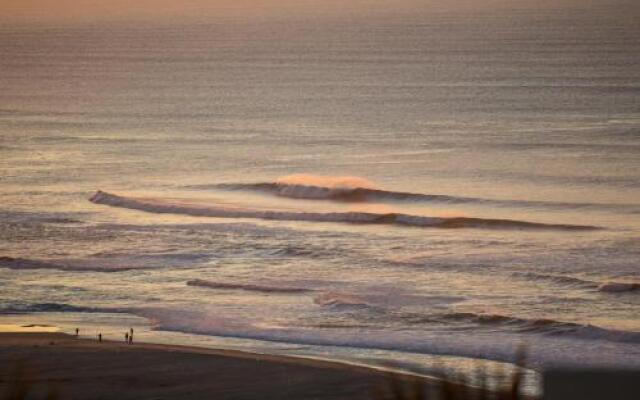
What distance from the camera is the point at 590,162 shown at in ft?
133

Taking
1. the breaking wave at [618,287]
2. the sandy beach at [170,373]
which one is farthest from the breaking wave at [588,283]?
the sandy beach at [170,373]

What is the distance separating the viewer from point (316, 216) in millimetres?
31125

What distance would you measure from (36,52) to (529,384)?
105m

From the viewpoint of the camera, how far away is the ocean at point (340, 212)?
17.7 meters

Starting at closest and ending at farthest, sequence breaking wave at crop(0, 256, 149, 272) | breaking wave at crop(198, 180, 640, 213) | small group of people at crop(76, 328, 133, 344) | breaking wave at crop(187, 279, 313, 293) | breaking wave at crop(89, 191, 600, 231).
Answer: small group of people at crop(76, 328, 133, 344) < breaking wave at crop(187, 279, 313, 293) < breaking wave at crop(0, 256, 149, 272) < breaking wave at crop(89, 191, 600, 231) < breaking wave at crop(198, 180, 640, 213)

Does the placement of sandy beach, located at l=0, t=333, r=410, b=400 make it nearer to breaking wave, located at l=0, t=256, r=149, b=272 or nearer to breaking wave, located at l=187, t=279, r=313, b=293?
breaking wave, located at l=187, t=279, r=313, b=293

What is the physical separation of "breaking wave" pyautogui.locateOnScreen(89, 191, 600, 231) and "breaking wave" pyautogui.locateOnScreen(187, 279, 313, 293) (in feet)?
29.2

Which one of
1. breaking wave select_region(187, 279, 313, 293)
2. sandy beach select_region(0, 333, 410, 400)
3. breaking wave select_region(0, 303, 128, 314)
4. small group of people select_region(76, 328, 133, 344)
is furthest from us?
breaking wave select_region(187, 279, 313, 293)

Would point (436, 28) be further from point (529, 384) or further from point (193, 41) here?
point (529, 384)

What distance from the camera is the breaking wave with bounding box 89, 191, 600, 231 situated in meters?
29.3

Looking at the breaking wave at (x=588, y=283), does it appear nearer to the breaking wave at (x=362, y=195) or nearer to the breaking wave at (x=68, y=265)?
the breaking wave at (x=68, y=265)

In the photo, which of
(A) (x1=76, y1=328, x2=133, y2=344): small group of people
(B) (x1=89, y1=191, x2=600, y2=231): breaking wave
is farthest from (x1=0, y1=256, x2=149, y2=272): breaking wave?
(B) (x1=89, y1=191, x2=600, y2=231): breaking wave

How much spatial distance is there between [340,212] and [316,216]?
0.78m

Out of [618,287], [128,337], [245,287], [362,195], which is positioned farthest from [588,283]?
[362,195]
